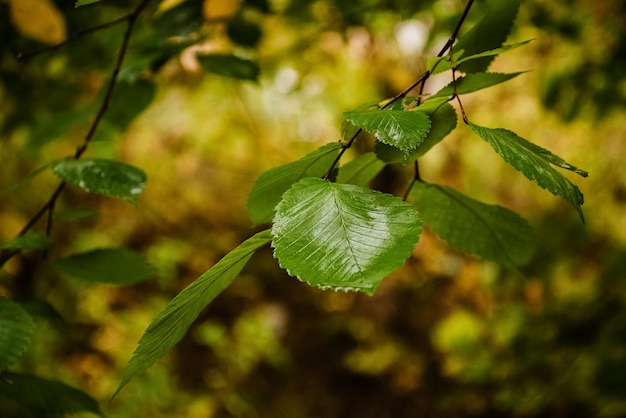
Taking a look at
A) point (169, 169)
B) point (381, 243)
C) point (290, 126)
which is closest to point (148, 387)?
point (169, 169)

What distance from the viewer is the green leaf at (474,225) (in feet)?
1.68

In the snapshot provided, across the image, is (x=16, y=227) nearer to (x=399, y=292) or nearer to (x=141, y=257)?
(x=141, y=257)

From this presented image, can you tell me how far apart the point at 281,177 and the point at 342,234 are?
0.12 metres

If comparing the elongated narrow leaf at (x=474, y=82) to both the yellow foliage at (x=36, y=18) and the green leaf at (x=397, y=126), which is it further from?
the yellow foliage at (x=36, y=18)

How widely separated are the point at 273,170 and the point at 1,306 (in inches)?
10.0

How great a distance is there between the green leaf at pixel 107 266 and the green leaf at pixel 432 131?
35 cm

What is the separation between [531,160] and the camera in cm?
33

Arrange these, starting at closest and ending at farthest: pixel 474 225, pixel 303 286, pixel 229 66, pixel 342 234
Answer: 1. pixel 342 234
2. pixel 474 225
3. pixel 229 66
4. pixel 303 286

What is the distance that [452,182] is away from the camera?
2893mm

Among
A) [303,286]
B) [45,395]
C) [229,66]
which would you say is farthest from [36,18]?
[303,286]

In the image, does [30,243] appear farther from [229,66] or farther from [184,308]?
[229,66]

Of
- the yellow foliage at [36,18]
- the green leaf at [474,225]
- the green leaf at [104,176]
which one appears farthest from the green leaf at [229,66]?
the green leaf at [474,225]

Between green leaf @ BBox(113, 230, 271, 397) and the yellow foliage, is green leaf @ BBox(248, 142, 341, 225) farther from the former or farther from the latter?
the yellow foliage

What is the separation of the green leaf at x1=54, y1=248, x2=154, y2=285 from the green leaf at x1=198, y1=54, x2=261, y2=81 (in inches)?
15.0
